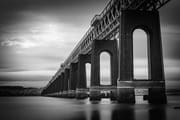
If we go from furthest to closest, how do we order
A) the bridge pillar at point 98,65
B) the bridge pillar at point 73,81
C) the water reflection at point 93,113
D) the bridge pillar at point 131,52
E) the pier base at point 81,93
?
1. the bridge pillar at point 73,81
2. the pier base at point 81,93
3. the bridge pillar at point 98,65
4. the bridge pillar at point 131,52
5. the water reflection at point 93,113

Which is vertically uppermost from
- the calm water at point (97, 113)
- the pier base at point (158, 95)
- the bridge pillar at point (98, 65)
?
the bridge pillar at point (98, 65)

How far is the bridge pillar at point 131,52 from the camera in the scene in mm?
34344

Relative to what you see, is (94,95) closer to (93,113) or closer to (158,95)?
(158,95)

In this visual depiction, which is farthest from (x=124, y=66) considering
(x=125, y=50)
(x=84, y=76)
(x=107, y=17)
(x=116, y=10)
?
(x=84, y=76)

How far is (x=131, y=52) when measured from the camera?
35.0 m

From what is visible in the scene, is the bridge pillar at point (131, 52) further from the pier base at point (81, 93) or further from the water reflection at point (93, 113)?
the pier base at point (81, 93)

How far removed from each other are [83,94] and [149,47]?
3866 cm

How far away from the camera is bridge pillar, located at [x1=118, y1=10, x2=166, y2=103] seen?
34.3m

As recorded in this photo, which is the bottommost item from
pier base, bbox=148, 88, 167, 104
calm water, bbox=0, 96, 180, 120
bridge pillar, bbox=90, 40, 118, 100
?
calm water, bbox=0, 96, 180, 120

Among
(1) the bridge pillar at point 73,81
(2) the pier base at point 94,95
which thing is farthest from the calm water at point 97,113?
(1) the bridge pillar at point 73,81

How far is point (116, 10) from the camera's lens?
4184cm

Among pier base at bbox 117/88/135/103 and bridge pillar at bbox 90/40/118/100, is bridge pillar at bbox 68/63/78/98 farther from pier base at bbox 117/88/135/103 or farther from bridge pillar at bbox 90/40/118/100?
pier base at bbox 117/88/135/103

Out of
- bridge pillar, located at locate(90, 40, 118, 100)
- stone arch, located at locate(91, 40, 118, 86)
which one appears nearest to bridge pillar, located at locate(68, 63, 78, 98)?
bridge pillar, located at locate(90, 40, 118, 100)

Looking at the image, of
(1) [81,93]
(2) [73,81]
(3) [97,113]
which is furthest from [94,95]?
(3) [97,113]
